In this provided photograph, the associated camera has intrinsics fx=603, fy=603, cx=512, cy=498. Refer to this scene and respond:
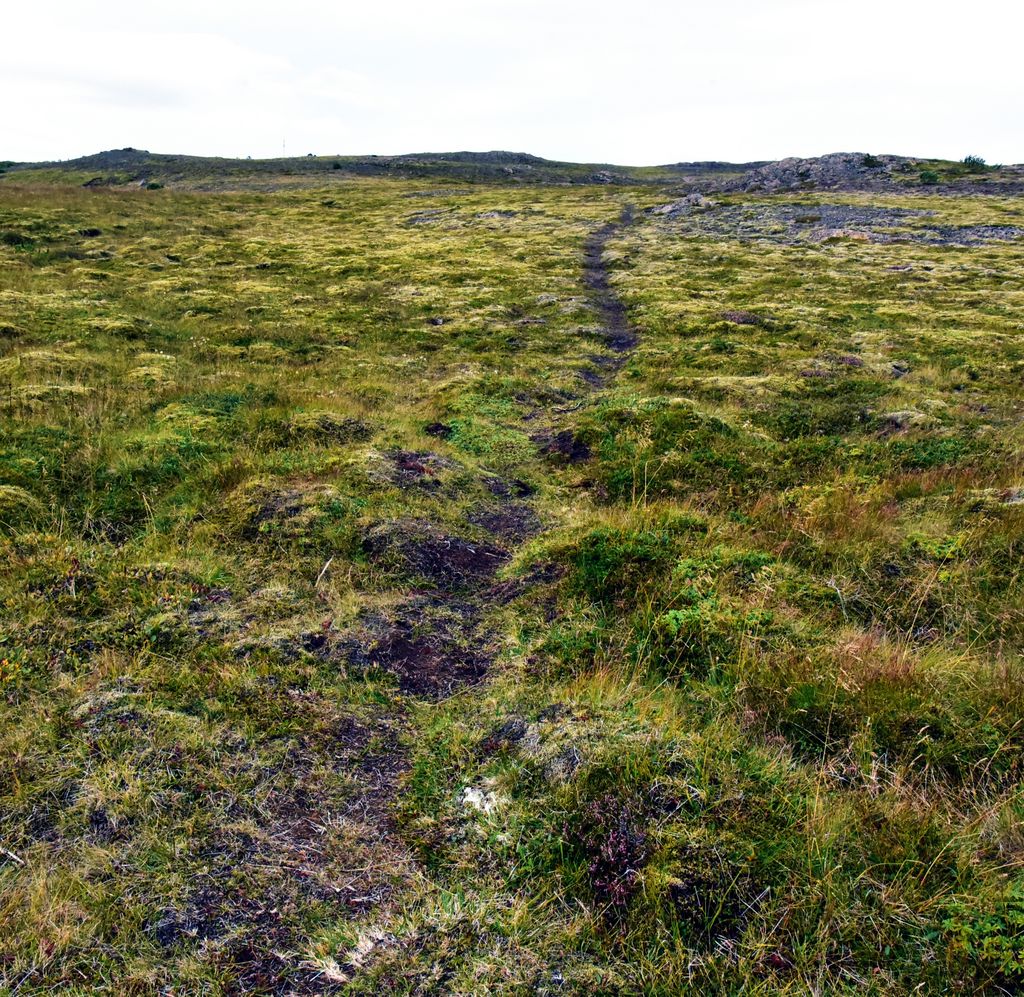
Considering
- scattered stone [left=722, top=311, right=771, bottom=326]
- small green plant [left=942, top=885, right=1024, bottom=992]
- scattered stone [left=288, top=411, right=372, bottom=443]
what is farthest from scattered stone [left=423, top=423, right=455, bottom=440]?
scattered stone [left=722, top=311, right=771, bottom=326]

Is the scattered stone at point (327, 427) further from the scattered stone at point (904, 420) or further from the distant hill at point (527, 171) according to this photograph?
the distant hill at point (527, 171)

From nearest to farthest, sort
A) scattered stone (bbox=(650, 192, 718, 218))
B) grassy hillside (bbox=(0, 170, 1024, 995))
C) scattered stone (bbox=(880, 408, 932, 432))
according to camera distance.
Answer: grassy hillside (bbox=(0, 170, 1024, 995)), scattered stone (bbox=(880, 408, 932, 432)), scattered stone (bbox=(650, 192, 718, 218))

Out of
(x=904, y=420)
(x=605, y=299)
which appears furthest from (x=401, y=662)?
(x=605, y=299)

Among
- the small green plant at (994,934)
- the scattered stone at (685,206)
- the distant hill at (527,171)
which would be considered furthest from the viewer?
the distant hill at (527,171)

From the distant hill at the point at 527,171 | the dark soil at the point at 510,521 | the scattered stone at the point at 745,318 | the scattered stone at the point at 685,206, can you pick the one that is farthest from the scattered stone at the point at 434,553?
the distant hill at the point at 527,171

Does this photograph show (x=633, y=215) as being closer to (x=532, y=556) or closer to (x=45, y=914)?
(x=532, y=556)

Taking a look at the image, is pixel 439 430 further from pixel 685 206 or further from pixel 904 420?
pixel 685 206

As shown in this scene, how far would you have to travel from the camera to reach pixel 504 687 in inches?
249

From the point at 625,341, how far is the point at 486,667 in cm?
2063

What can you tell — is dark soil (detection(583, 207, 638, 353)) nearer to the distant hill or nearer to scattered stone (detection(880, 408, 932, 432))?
scattered stone (detection(880, 408, 932, 432))

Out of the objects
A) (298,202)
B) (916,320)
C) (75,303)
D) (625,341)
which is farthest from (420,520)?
(298,202)

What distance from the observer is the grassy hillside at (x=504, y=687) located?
382 cm

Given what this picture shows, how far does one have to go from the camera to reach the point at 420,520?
9.62m

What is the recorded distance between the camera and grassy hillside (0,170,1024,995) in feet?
12.5
